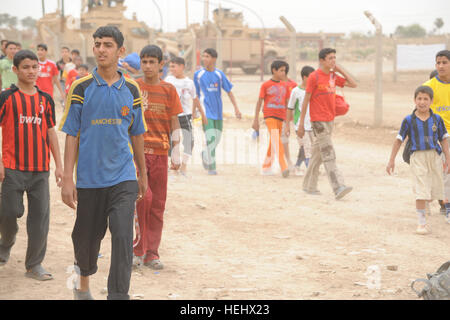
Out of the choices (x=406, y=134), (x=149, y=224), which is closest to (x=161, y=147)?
(x=149, y=224)

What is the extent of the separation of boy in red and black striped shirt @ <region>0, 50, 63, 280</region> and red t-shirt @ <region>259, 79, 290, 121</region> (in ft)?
18.4

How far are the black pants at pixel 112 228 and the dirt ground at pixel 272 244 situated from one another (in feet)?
2.04

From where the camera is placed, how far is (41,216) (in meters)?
5.49

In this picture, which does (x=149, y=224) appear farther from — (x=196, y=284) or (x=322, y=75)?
(x=322, y=75)

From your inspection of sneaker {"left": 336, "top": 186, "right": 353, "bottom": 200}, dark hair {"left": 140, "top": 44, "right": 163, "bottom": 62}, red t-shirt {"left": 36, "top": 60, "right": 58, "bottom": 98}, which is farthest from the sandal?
red t-shirt {"left": 36, "top": 60, "right": 58, "bottom": 98}

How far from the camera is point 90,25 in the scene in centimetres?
3397

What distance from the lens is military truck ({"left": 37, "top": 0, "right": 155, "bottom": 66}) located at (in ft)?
109

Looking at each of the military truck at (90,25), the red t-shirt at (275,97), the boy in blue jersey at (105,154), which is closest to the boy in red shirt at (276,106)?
the red t-shirt at (275,97)

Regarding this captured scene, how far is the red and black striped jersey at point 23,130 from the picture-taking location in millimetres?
5441

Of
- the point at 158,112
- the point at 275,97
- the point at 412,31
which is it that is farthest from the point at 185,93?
the point at 412,31

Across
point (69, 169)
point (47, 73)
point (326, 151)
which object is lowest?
point (326, 151)

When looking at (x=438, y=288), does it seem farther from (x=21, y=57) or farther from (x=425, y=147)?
(x=21, y=57)

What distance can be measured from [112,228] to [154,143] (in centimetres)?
166

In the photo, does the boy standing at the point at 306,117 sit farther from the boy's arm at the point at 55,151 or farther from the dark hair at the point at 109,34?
the dark hair at the point at 109,34
